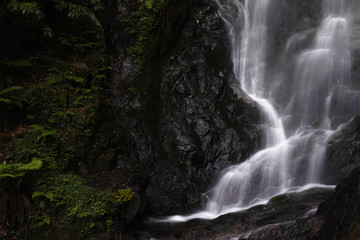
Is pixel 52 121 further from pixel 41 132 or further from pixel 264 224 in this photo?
pixel 264 224

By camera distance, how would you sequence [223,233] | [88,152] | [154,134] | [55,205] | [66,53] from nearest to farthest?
1. [55,205]
2. [223,233]
3. [88,152]
4. [66,53]
5. [154,134]

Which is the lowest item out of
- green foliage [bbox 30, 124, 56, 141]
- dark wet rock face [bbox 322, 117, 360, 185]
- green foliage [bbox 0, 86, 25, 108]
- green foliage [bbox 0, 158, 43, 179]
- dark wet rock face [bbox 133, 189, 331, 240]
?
dark wet rock face [bbox 133, 189, 331, 240]

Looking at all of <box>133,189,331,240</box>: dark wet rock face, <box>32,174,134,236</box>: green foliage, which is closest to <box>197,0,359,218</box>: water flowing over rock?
<box>133,189,331,240</box>: dark wet rock face

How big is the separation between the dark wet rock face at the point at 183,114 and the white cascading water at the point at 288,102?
1.64ft

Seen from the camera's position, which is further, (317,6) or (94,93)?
(317,6)

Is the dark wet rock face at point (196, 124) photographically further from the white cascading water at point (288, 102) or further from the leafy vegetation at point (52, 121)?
the leafy vegetation at point (52, 121)

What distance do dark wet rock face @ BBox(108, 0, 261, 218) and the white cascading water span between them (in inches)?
19.6

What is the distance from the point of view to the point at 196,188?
747 centimetres

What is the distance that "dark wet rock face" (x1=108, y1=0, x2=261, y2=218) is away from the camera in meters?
7.58

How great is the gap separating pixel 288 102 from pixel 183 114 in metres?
3.91

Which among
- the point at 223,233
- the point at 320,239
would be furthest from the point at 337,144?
the point at 223,233

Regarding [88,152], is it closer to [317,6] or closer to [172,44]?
[172,44]

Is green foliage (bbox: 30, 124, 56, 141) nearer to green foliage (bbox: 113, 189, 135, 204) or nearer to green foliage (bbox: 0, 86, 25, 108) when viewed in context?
green foliage (bbox: 0, 86, 25, 108)

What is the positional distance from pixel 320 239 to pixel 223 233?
2090 mm
